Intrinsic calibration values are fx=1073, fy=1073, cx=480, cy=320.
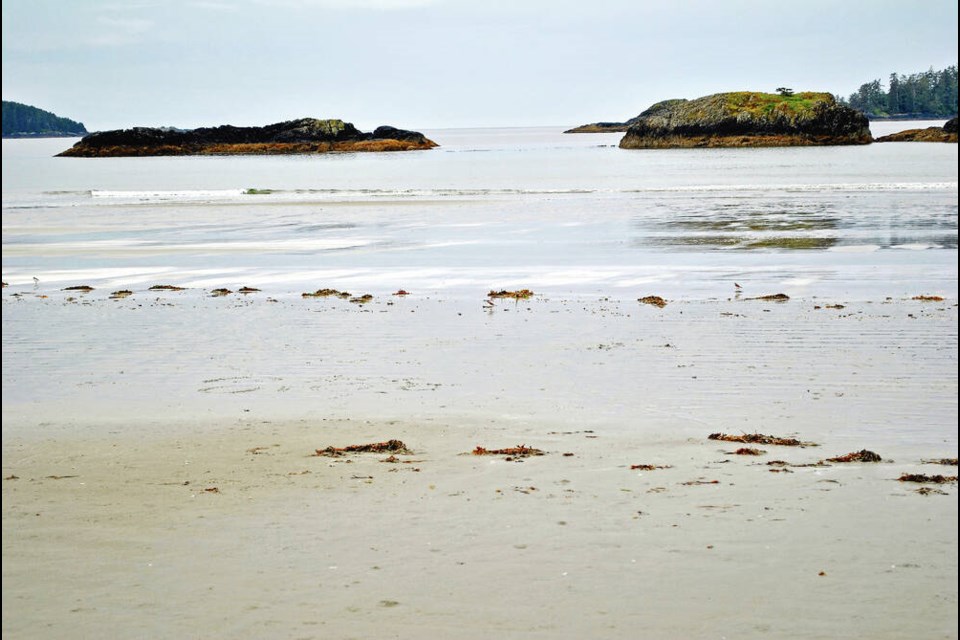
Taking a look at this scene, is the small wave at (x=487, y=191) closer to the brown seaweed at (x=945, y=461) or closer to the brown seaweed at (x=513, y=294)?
the brown seaweed at (x=513, y=294)

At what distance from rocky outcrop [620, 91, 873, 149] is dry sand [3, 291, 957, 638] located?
119 meters

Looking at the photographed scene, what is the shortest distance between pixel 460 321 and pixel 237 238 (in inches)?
516

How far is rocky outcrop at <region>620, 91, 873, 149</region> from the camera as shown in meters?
123

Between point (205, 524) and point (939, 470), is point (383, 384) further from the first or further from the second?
point (939, 470)

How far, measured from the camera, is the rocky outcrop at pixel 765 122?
123 metres

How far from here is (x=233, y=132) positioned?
162 meters

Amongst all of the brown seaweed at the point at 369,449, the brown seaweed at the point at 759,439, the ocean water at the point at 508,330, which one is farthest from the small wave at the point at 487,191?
the brown seaweed at the point at 369,449

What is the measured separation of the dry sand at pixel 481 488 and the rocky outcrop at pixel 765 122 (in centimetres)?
11895

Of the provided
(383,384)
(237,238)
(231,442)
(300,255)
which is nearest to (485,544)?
(231,442)

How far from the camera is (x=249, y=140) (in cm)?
15950

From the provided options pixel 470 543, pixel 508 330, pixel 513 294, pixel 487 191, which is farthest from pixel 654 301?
pixel 487 191

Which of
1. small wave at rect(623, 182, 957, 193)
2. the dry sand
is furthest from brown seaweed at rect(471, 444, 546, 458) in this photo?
small wave at rect(623, 182, 957, 193)

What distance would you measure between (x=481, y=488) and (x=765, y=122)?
126m

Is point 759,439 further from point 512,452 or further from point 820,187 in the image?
point 820,187
